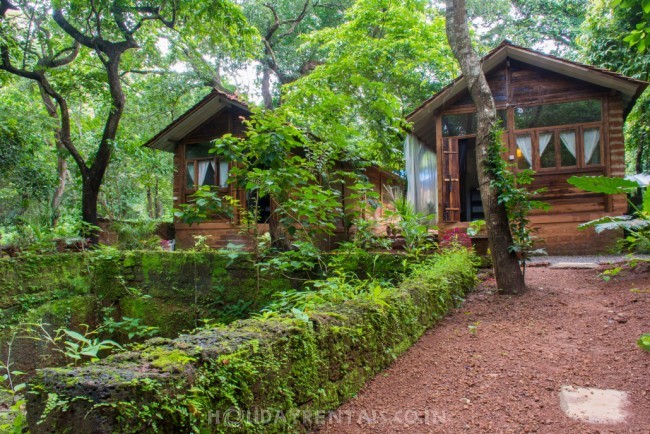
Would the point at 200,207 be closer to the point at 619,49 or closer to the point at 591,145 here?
the point at 591,145

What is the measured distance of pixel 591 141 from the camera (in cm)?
980

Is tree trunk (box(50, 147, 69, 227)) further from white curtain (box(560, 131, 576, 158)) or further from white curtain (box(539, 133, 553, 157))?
white curtain (box(560, 131, 576, 158))

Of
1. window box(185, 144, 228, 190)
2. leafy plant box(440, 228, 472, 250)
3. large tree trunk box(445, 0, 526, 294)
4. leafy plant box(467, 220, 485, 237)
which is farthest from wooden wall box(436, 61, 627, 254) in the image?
window box(185, 144, 228, 190)

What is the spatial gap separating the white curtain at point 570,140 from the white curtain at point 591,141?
25cm

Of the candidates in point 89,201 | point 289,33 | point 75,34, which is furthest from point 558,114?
point 289,33

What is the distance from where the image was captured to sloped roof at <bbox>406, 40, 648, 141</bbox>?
29.4 feet

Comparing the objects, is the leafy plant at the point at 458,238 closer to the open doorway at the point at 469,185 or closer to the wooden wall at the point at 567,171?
the wooden wall at the point at 567,171

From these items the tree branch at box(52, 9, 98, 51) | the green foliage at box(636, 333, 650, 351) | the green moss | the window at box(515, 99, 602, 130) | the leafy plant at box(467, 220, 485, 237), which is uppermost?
the tree branch at box(52, 9, 98, 51)

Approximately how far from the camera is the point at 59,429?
1518mm

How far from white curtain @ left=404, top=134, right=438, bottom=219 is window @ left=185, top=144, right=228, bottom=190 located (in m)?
5.72

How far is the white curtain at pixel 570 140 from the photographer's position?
391 inches

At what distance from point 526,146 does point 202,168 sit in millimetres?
9482

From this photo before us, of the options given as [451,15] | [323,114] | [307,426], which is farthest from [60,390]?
[323,114]

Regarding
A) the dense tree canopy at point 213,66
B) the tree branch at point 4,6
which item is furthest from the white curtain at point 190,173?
the tree branch at point 4,6
